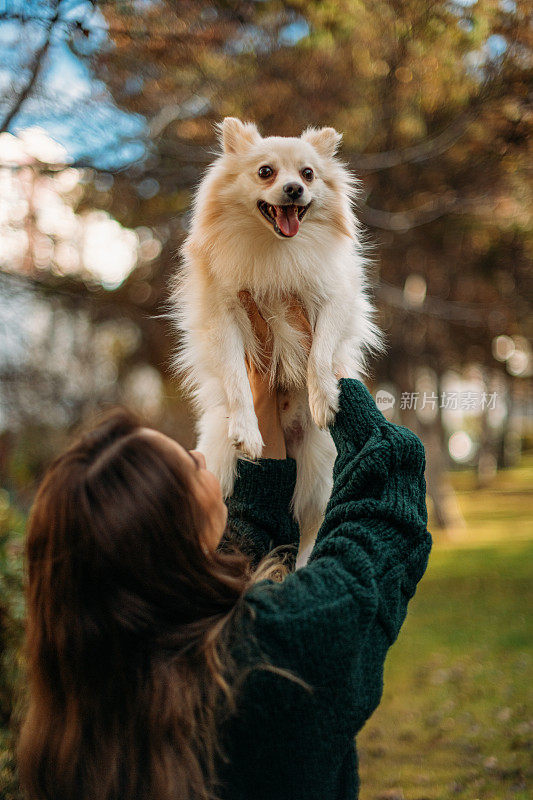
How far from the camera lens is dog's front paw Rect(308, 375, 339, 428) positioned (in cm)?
192

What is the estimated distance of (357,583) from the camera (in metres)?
1.30

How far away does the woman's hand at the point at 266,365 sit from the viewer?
88.6 inches

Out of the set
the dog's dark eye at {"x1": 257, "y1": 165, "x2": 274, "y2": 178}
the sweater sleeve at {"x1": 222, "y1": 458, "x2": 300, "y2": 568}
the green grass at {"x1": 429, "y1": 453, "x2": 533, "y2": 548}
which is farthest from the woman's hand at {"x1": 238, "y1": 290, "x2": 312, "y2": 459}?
the green grass at {"x1": 429, "y1": 453, "x2": 533, "y2": 548}

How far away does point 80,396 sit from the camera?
8406 millimetres

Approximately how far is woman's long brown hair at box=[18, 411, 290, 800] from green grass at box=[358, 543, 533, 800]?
13.3 ft

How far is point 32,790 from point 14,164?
144 inches

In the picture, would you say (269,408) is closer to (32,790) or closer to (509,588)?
(32,790)

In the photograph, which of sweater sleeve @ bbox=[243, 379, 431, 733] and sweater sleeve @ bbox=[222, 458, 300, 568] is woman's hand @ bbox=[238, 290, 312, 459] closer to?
sweater sleeve @ bbox=[222, 458, 300, 568]

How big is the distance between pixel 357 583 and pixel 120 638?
46 cm

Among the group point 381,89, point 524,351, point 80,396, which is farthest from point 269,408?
point 524,351

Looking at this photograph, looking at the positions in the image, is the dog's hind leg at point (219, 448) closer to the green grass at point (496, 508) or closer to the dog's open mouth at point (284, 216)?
the dog's open mouth at point (284, 216)

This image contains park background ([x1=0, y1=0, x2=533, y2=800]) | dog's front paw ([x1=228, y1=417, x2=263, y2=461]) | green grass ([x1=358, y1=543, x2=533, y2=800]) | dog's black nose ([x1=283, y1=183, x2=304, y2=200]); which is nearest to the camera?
dog's front paw ([x1=228, y1=417, x2=263, y2=461])

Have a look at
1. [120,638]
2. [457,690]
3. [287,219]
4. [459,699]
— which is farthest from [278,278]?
[457,690]

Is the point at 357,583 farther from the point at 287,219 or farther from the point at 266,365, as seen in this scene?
the point at 287,219
